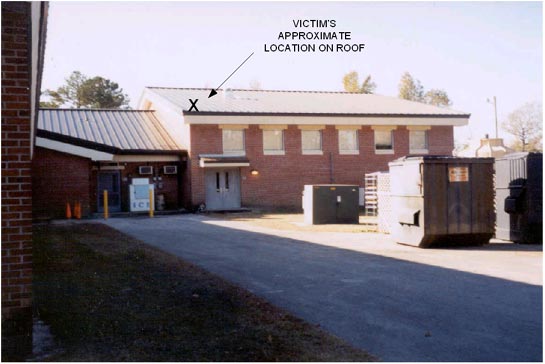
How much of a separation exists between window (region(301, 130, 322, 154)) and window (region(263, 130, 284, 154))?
3.98 feet

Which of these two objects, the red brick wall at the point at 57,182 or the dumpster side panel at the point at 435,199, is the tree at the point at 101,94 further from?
the dumpster side panel at the point at 435,199

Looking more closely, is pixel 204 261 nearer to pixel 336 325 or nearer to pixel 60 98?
pixel 336 325

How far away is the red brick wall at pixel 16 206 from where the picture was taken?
18.8ft

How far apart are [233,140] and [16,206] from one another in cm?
2351

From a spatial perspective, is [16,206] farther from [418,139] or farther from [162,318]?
[418,139]

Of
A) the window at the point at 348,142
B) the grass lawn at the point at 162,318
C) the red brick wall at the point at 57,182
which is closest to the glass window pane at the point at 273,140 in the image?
the window at the point at 348,142

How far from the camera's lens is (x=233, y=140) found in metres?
29.2

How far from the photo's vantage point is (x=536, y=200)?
14.2 meters

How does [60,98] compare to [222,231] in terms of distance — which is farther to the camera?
[60,98]

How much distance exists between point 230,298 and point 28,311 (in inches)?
113

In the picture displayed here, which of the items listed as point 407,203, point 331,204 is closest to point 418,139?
point 331,204

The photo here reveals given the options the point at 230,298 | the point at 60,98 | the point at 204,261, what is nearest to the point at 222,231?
the point at 204,261

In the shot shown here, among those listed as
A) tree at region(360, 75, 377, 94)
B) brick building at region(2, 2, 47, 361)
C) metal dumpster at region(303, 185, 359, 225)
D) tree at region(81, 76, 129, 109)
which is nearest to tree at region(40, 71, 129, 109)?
tree at region(81, 76, 129, 109)

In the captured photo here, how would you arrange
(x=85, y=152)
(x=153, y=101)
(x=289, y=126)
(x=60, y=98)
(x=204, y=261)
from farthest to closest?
1. (x=60, y=98)
2. (x=153, y=101)
3. (x=289, y=126)
4. (x=85, y=152)
5. (x=204, y=261)
